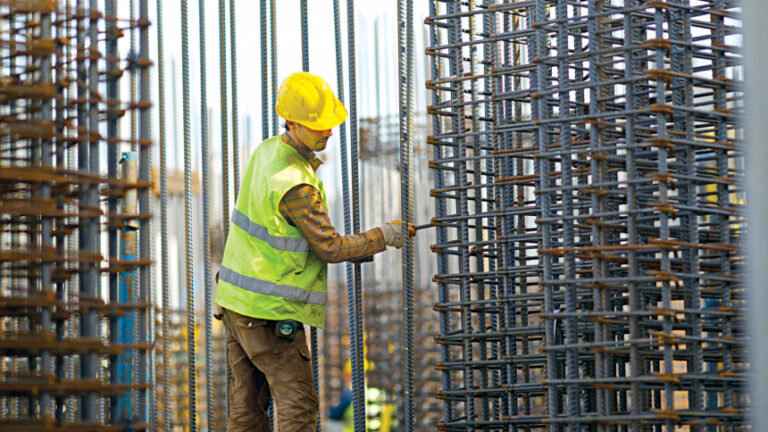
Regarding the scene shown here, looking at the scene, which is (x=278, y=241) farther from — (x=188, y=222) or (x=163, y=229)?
(x=163, y=229)

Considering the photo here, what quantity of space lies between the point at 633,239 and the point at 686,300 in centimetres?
90

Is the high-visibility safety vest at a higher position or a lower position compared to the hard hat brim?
lower

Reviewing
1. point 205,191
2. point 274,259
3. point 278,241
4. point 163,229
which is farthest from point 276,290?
point 163,229

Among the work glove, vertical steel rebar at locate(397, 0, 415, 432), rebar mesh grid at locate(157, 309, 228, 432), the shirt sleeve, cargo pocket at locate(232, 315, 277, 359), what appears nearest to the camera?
the shirt sleeve

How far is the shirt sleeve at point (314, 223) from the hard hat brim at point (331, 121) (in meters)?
0.40

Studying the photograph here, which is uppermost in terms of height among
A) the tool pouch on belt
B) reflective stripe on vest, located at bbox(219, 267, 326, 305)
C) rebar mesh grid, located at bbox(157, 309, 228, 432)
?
reflective stripe on vest, located at bbox(219, 267, 326, 305)

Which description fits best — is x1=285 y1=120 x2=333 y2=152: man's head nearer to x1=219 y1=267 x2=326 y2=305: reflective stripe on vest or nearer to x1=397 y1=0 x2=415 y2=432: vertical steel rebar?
x1=397 y1=0 x2=415 y2=432: vertical steel rebar

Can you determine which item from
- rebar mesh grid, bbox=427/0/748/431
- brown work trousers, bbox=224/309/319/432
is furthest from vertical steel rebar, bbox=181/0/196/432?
rebar mesh grid, bbox=427/0/748/431

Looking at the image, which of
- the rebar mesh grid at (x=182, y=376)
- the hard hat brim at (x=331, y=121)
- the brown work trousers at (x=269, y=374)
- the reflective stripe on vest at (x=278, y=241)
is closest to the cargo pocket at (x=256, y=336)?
the brown work trousers at (x=269, y=374)

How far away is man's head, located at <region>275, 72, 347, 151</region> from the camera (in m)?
6.51

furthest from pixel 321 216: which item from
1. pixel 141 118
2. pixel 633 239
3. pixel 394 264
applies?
pixel 394 264

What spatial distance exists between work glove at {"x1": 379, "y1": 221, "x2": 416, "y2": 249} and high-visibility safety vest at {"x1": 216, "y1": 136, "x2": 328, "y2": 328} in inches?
17.1

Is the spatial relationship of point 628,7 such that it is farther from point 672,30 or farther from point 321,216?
point 321,216

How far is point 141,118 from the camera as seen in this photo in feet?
19.2
